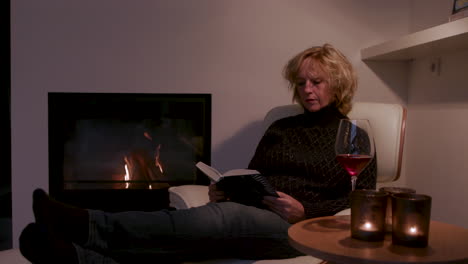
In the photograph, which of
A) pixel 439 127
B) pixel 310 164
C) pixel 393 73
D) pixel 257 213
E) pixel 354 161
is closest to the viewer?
pixel 354 161

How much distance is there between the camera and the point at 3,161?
258cm

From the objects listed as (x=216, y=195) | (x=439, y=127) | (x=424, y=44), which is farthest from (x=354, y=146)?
(x=439, y=127)

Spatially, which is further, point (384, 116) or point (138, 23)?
point (138, 23)

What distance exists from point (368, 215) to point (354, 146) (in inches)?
7.1

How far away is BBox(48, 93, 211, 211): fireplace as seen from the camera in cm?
262

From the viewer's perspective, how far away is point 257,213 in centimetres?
140

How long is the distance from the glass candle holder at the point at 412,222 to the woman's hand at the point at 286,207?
458 mm

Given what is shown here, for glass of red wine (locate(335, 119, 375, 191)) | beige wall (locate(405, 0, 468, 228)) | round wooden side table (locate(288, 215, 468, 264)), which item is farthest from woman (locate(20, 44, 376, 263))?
beige wall (locate(405, 0, 468, 228))

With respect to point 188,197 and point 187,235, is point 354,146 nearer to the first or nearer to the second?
point 187,235

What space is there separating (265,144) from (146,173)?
1.01 metres

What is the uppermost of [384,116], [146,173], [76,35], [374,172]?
[76,35]

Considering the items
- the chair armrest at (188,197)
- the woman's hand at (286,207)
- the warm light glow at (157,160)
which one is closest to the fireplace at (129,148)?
the warm light glow at (157,160)

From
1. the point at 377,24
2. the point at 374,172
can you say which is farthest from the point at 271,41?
the point at 374,172

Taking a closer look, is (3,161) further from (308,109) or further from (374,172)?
(374,172)
